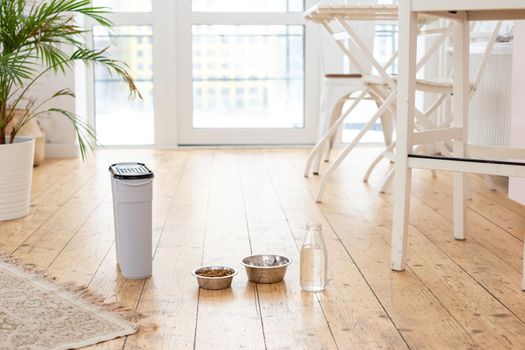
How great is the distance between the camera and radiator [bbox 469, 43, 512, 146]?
13.5ft

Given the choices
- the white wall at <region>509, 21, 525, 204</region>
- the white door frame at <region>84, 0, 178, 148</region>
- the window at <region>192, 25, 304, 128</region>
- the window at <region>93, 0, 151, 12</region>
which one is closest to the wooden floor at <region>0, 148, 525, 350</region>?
the white wall at <region>509, 21, 525, 204</region>

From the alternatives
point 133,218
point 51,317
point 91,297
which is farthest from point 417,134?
point 51,317

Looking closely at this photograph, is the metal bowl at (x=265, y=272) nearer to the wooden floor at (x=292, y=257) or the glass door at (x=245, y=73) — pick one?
the wooden floor at (x=292, y=257)

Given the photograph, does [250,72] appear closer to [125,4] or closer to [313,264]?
[125,4]

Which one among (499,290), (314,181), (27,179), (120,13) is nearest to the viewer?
(499,290)

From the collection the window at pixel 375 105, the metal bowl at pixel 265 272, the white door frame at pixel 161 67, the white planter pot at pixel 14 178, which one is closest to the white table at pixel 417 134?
the metal bowl at pixel 265 272

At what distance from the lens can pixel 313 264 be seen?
2.20 meters

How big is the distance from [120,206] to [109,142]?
10.9 ft

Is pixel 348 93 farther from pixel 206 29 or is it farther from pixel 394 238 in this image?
pixel 394 238

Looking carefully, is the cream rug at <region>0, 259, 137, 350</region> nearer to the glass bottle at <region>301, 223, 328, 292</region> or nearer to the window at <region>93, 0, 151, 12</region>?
the glass bottle at <region>301, 223, 328, 292</region>

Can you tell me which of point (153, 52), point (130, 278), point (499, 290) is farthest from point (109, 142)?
point (499, 290)

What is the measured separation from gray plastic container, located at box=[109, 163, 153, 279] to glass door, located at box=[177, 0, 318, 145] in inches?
126

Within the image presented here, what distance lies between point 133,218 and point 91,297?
0.26 m

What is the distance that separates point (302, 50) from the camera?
17.9 ft
